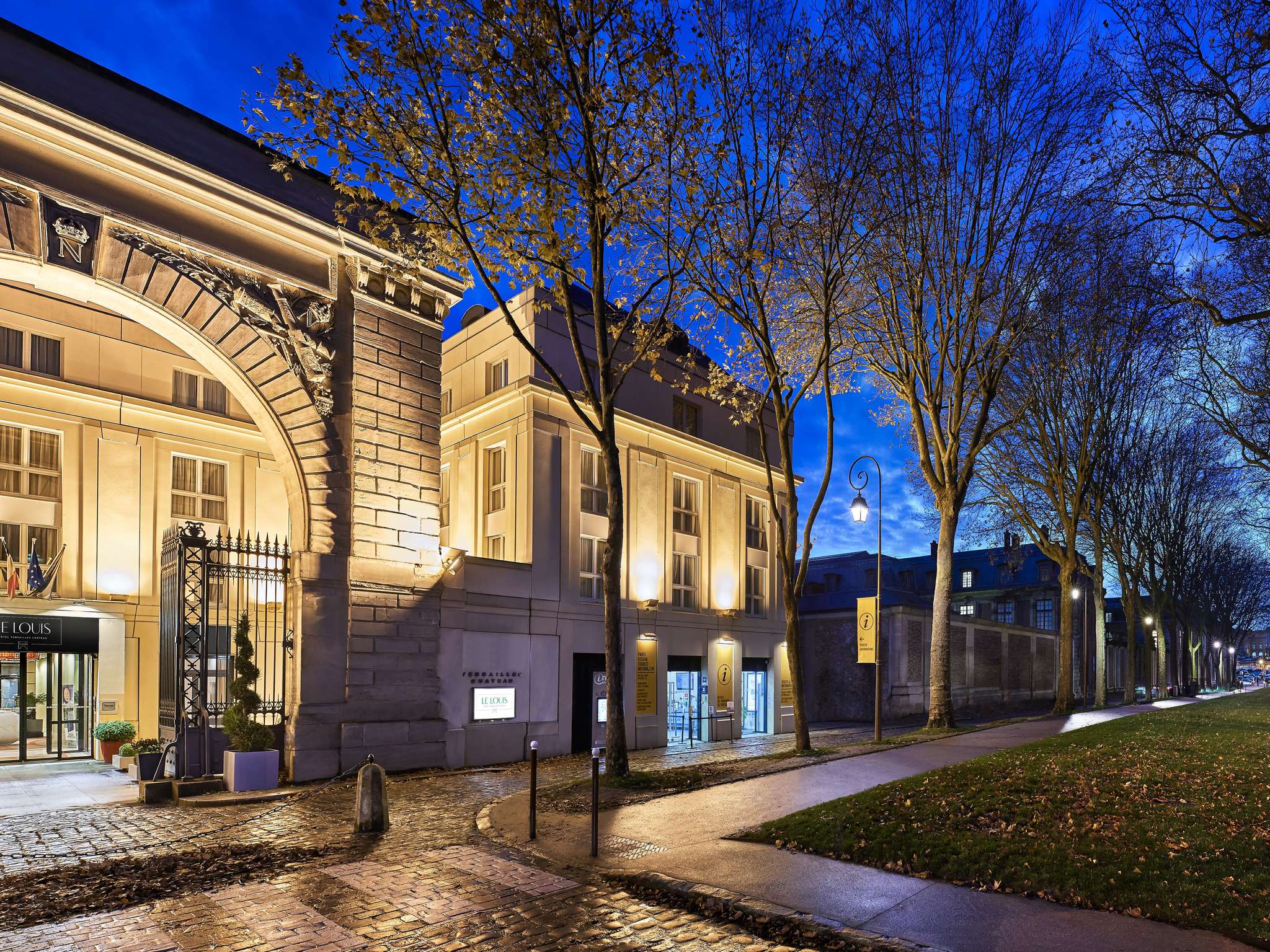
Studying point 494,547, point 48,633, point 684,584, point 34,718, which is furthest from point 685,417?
point 34,718

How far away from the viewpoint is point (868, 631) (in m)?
20.8

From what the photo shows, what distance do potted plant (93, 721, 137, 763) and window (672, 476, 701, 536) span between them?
16127 millimetres

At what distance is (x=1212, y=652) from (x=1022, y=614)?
24.6 metres

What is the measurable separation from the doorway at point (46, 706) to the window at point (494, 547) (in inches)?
399

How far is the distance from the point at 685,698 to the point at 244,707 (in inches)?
612

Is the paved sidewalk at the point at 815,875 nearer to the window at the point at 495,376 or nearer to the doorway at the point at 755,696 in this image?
the window at the point at 495,376

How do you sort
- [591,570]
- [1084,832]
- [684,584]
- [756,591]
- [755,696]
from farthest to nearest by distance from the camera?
[756,591] < [755,696] < [684,584] < [591,570] < [1084,832]

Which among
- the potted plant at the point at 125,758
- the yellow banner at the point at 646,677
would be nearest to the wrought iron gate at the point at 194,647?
the potted plant at the point at 125,758

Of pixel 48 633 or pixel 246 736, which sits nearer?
pixel 246 736

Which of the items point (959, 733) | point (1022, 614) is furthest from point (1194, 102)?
point (1022, 614)

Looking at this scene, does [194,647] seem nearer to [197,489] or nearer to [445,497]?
[197,489]

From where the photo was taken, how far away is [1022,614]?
224ft

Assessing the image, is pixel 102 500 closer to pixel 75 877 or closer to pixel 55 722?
pixel 55 722

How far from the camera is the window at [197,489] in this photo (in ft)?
72.7
